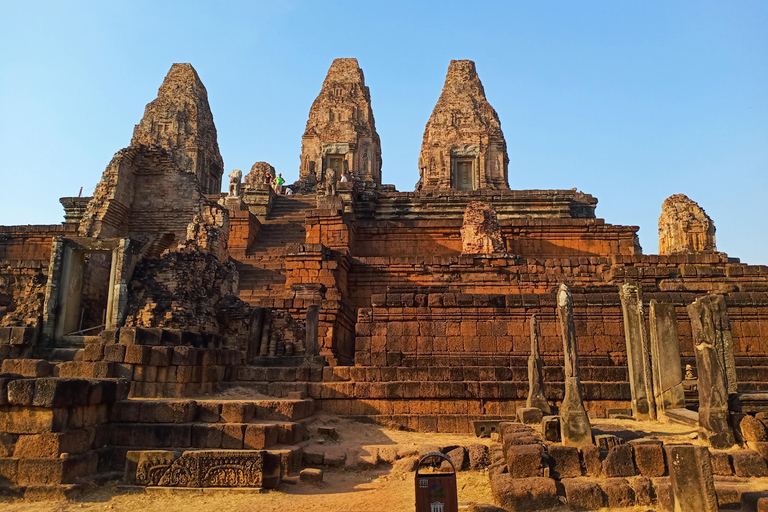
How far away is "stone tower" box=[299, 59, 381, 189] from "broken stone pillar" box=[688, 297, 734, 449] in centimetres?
2346

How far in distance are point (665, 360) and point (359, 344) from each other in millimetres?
4754

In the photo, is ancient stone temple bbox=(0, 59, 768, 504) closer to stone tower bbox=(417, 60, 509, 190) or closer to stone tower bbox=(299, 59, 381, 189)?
stone tower bbox=(299, 59, 381, 189)

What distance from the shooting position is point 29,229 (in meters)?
20.7

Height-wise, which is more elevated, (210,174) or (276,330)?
(210,174)

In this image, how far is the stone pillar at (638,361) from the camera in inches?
324

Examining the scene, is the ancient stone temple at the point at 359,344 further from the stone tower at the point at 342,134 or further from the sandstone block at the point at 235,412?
the stone tower at the point at 342,134

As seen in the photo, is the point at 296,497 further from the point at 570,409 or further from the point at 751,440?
the point at 751,440

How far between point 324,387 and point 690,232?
12.7 metres

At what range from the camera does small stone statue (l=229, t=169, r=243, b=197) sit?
2121 cm

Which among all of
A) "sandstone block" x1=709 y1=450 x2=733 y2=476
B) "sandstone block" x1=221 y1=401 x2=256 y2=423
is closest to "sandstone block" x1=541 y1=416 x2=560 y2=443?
"sandstone block" x1=709 y1=450 x2=733 y2=476

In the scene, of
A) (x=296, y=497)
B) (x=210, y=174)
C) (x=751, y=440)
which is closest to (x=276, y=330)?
(x=296, y=497)

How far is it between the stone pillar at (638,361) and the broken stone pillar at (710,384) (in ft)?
5.51

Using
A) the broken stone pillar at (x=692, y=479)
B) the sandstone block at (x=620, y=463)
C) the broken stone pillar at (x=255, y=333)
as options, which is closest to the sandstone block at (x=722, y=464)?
the sandstone block at (x=620, y=463)

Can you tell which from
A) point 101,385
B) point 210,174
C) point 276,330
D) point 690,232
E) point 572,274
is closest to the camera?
point 101,385
